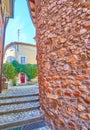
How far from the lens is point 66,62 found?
3.35 m

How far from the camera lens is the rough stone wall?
2.88 meters

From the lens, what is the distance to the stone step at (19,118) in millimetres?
3765

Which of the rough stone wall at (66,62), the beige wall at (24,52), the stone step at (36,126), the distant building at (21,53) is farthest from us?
the beige wall at (24,52)

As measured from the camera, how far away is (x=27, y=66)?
62.2 feet

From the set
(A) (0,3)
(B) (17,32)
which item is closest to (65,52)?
(A) (0,3)

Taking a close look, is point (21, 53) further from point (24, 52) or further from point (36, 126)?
point (36, 126)

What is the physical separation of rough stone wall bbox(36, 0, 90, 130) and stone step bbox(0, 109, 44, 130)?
0.91 ft

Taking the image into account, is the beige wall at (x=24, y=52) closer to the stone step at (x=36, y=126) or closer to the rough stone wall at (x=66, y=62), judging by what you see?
the rough stone wall at (x=66, y=62)

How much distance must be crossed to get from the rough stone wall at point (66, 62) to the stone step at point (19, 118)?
276 millimetres

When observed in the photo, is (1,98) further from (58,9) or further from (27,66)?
(27,66)

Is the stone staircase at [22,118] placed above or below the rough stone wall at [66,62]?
below

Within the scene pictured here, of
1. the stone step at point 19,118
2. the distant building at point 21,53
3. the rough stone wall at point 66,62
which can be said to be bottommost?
the stone step at point 19,118

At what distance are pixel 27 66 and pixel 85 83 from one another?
16303mm

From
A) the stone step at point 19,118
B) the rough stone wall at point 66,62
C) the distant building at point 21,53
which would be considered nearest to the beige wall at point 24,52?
the distant building at point 21,53
